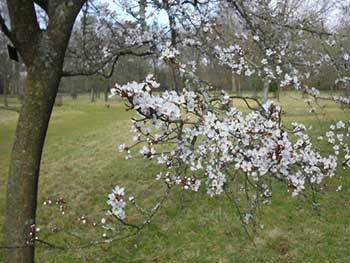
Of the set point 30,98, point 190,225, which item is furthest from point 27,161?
point 190,225

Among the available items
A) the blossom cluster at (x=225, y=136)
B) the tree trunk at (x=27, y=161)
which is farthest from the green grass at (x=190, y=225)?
the blossom cluster at (x=225, y=136)

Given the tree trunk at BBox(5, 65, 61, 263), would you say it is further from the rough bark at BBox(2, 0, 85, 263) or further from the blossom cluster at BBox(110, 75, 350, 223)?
the blossom cluster at BBox(110, 75, 350, 223)

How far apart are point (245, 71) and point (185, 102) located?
6.39 ft

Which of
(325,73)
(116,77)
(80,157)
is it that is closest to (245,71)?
(325,73)

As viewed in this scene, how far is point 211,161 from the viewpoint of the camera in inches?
90.0

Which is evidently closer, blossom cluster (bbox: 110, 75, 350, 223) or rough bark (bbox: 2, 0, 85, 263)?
blossom cluster (bbox: 110, 75, 350, 223)

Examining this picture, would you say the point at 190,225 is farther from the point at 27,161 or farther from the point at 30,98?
the point at 30,98

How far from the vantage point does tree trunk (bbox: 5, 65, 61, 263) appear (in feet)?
9.50

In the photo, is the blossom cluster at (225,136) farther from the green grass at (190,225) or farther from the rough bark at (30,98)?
the green grass at (190,225)

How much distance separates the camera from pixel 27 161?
2.96 metres

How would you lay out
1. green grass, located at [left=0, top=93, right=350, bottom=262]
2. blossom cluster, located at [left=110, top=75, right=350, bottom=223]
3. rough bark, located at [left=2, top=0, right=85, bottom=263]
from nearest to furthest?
blossom cluster, located at [left=110, top=75, right=350, bottom=223]
rough bark, located at [left=2, top=0, right=85, bottom=263]
green grass, located at [left=0, top=93, right=350, bottom=262]

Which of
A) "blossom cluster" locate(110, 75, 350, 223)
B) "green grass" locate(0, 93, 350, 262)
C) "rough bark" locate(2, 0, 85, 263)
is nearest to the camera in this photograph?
"blossom cluster" locate(110, 75, 350, 223)

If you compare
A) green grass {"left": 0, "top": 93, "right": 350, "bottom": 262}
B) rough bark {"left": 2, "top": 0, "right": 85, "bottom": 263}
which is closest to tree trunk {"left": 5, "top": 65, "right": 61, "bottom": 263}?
rough bark {"left": 2, "top": 0, "right": 85, "bottom": 263}

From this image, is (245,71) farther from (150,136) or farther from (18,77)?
(18,77)
